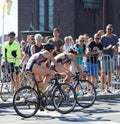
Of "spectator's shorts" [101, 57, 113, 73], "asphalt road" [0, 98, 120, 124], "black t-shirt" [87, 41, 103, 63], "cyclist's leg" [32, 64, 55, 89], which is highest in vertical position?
"black t-shirt" [87, 41, 103, 63]

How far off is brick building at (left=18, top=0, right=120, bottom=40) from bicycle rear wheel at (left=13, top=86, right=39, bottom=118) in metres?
36.2

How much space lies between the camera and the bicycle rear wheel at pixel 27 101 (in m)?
11.6

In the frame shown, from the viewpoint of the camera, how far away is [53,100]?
477 inches

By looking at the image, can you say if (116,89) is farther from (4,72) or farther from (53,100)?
(53,100)

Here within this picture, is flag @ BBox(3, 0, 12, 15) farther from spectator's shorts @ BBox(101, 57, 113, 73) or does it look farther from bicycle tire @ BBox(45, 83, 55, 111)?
bicycle tire @ BBox(45, 83, 55, 111)

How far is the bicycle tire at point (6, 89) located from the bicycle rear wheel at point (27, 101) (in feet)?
8.51

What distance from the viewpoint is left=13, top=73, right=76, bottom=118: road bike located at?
38.4 feet

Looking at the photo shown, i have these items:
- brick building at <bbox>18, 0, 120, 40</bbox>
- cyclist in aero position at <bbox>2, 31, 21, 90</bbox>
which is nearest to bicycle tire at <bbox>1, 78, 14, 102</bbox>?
cyclist in aero position at <bbox>2, 31, 21, 90</bbox>

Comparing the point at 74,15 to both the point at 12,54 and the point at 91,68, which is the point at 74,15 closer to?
the point at 91,68

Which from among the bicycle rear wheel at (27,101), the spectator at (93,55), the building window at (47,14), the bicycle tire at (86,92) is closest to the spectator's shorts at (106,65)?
the spectator at (93,55)

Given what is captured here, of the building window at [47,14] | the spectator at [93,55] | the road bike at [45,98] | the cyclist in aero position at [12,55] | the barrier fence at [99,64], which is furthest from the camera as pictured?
the building window at [47,14]

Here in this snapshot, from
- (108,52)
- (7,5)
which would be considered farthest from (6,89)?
(7,5)

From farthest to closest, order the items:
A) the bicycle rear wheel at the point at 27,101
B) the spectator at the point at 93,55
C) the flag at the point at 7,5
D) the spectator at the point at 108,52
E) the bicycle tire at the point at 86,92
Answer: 1. the flag at the point at 7,5
2. the spectator at the point at 108,52
3. the spectator at the point at 93,55
4. the bicycle tire at the point at 86,92
5. the bicycle rear wheel at the point at 27,101

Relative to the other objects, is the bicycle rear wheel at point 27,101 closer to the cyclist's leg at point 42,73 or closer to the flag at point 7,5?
the cyclist's leg at point 42,73
